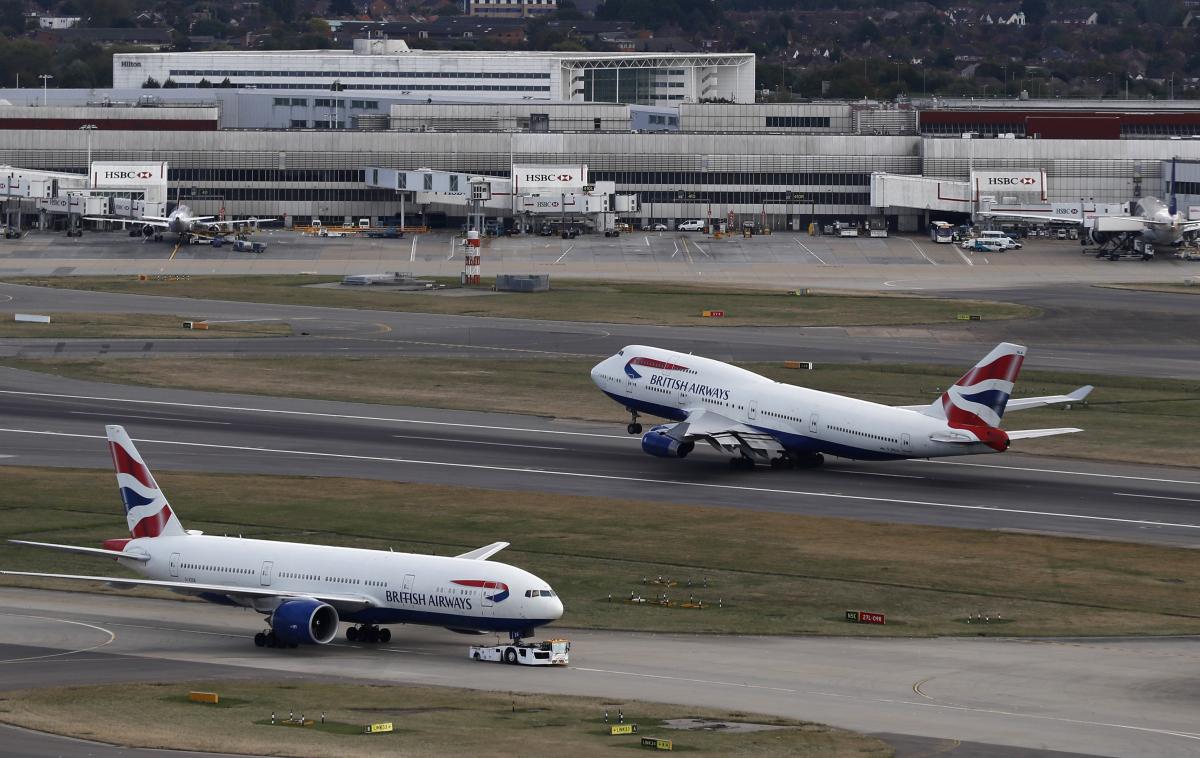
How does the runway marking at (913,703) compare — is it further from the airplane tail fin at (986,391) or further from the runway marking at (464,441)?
the runway marking at (464,441)

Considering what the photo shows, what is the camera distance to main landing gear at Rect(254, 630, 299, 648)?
221 feet

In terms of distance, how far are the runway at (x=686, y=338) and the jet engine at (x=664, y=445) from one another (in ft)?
120

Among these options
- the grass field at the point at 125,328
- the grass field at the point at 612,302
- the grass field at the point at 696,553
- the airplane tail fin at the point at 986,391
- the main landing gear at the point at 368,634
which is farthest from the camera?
the grass field at the point at 612,302

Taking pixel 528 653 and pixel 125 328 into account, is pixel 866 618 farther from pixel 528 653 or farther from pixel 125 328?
pixel 125 328

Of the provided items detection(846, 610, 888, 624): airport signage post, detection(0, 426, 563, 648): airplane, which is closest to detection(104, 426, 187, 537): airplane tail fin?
detection(0, 426, 563, 648): airplane

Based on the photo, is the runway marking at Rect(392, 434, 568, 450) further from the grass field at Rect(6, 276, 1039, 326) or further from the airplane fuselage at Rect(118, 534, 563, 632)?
the grass field at Rect(6, 276, 1039, 326)

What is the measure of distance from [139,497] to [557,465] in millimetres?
35171

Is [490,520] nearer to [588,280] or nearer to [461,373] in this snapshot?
[461,373]

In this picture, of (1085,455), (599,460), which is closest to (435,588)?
(599,460)

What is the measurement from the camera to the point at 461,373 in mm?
134750

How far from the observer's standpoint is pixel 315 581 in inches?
2694

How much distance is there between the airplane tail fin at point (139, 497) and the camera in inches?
2827

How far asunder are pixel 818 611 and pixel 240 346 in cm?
8046

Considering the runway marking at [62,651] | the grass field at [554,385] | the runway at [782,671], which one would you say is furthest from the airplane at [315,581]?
the grass field at [554,385]
